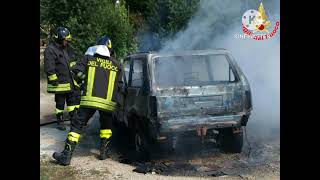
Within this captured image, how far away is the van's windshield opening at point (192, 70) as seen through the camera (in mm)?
6121

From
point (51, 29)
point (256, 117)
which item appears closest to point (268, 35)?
point (256, 117)

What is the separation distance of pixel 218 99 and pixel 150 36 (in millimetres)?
8745

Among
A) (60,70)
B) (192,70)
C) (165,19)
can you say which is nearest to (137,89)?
(192,70)

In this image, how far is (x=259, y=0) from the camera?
1015cm

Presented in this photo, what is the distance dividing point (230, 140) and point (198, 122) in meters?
0.82

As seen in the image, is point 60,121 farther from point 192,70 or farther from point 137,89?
point 192,70

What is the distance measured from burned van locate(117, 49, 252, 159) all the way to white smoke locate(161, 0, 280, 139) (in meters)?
1.93

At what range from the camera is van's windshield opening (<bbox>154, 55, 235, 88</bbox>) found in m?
6.12

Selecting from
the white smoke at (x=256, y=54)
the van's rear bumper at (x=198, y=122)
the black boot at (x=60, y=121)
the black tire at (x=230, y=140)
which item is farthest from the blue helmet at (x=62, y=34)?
the black tire at (x=230, y=140)

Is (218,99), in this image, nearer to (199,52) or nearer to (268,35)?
(199,52)

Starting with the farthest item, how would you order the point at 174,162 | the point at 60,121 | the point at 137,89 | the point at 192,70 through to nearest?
1. the point at 60,121
2. the point at 192,70
3. the point at 137,89
4. the point at 174,162

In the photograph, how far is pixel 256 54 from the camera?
9.55m
